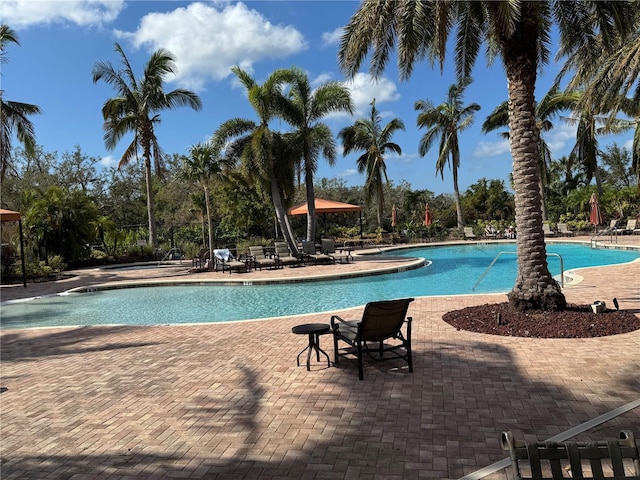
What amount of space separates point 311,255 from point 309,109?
677 centimetres

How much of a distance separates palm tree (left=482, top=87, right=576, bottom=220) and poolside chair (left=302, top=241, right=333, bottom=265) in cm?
1518

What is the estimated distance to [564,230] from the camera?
90.3ft

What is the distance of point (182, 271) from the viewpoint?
19938mm

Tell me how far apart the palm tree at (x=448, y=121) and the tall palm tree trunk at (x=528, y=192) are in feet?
83.1

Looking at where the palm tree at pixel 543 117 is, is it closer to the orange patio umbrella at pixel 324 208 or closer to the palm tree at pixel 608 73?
the orange patio umbrella at pixel 324 208

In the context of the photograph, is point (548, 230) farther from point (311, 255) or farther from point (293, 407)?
point (293, 407)

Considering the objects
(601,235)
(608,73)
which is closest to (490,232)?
(601,235)

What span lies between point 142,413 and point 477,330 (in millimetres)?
4888

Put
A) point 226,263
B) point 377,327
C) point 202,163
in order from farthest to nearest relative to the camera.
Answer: point 202,163
point 226,263
point 377,327

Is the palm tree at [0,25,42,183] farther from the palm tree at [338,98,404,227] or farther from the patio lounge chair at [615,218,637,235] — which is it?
the patio lounge chair at [615,218,637,235]

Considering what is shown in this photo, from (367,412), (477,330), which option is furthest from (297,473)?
(477,330)

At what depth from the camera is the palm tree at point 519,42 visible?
7.32m

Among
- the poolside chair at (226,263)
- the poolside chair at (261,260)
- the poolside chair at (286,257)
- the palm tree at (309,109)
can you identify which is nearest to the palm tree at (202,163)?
the poolside chair at (226,263)

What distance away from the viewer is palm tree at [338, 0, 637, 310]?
24.0 ft
